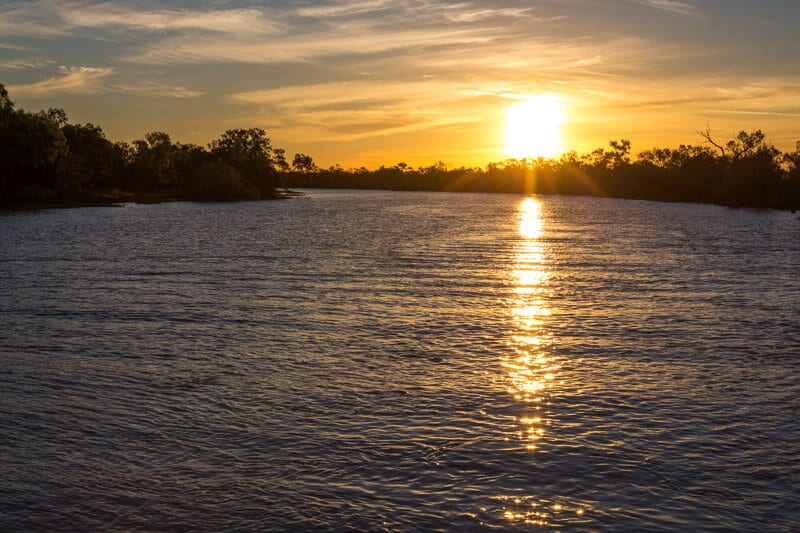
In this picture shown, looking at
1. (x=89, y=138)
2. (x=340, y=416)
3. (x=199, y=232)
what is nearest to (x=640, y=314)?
(x=340, y=416)

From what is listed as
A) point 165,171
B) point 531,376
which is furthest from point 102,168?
point 531,376

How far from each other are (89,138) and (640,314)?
140m

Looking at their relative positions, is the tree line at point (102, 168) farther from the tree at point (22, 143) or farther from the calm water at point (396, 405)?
the calm water at point (396, 405)

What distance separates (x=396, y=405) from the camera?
1377 cm

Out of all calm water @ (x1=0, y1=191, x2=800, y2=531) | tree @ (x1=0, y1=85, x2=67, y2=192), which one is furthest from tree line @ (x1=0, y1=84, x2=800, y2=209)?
calm water @ (x1=0, y1=191, x2=800, y2=531)

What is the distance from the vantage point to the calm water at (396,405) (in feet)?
31.9

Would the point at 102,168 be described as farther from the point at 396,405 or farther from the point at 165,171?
the point at 396,405

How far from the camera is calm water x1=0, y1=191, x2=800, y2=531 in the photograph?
971 cm

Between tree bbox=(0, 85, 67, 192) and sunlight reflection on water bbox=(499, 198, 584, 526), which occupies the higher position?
tree bbox=(0, 85, 67, 192)

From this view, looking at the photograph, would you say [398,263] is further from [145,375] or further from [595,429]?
[595,429]

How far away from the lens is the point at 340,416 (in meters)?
13.1

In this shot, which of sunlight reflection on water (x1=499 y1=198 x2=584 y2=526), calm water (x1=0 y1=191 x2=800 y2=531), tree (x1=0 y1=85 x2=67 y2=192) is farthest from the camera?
tree (x1=0 y1=85 x2=67 y2=192)

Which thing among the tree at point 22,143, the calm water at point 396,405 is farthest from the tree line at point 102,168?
the calm water at point 396,405

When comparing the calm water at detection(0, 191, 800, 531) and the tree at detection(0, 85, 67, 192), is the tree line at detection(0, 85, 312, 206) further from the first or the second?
the calm water at detection(0, 191, 800, 531)
